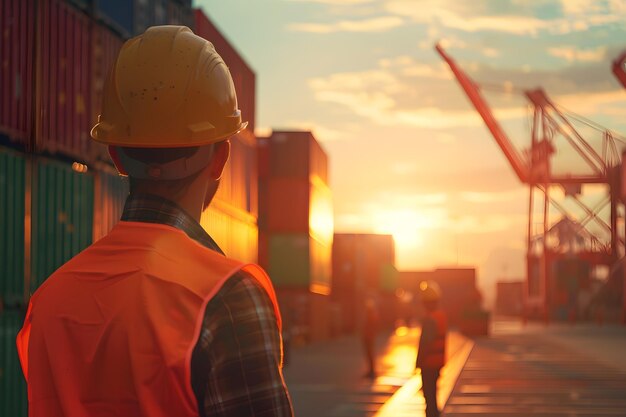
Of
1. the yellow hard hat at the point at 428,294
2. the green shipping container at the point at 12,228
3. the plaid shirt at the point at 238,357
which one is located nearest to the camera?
the plaid shirt at the point at 238,357

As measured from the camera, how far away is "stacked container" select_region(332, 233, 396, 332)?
214 feet

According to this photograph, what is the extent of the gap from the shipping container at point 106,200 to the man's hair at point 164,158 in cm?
1253

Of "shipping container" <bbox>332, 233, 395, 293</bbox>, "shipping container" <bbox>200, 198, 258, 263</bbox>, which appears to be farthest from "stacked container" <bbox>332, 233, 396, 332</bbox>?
"shipping container" <bbox>200, 198, 258, 263</bbox>

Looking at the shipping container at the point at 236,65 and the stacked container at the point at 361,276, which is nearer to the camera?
the shipping container at the point at 236,65

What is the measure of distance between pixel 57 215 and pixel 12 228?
127 cm

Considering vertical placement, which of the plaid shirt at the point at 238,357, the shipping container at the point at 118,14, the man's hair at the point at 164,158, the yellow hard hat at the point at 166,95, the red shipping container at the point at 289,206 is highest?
the shipping container at the point at 118,14

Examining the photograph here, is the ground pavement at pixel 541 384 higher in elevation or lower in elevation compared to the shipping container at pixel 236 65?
lower

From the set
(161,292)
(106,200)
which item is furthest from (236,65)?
(161,292)

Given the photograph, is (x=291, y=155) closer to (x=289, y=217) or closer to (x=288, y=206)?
A: (x=288, y=206)

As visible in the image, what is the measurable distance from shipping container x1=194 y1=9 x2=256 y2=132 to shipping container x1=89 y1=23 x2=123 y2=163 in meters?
6.84

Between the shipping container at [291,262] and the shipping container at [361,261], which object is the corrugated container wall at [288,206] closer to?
the shipping container at [291,262]

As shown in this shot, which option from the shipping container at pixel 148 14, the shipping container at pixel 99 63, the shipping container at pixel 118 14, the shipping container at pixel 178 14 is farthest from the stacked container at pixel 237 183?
the shipping container at pixel 99 63

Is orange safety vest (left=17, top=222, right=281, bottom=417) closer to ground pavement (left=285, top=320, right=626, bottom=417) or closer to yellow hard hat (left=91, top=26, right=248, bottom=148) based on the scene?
yellow hard hat (left=91, top=26, right=248, bottom=148)

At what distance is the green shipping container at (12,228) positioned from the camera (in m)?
12.2
